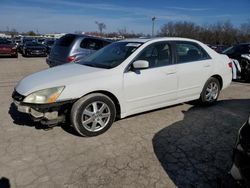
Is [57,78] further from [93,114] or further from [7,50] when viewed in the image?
[7,50]

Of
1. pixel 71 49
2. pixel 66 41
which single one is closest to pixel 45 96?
→ pixel 71 49

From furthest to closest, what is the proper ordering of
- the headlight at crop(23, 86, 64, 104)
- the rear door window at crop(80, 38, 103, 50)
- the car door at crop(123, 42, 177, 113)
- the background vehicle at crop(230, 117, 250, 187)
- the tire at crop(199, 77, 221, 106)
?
the rear door window at crop(80, 38, 103, 50), the tire at crop(199, 77, 221, 106), the car door at crop(123, 42, 177, 113), the headlight at crop(23, 86, 64, 104), the background vehicle at crop(230, 117, 250, 187)

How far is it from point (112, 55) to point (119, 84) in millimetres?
935

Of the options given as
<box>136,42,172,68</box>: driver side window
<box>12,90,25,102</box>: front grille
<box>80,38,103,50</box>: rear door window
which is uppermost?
<box>80,38,103,50</box>: rear door window

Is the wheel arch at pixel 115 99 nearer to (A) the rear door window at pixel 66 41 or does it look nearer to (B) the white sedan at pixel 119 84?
(B) the white sedan at pixel 119 84

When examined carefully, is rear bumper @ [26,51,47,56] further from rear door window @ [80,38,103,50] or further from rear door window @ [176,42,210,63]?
rear door window @ [176,42,210,63]

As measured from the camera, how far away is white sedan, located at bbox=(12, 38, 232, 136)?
349 centimetres

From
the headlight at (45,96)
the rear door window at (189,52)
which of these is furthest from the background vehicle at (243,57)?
the headlight at (45,96)

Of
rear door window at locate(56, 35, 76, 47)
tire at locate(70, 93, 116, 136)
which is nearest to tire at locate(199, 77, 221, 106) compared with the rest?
tire at locate(70, 93, 116, 136)

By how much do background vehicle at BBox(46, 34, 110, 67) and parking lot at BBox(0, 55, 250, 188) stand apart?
3.05 m

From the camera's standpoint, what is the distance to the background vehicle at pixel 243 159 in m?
1.96

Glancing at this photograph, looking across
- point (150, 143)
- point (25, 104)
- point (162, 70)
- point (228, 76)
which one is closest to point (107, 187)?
point (150, 143)

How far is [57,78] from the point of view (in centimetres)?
369

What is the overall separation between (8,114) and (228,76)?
16.7 ft
